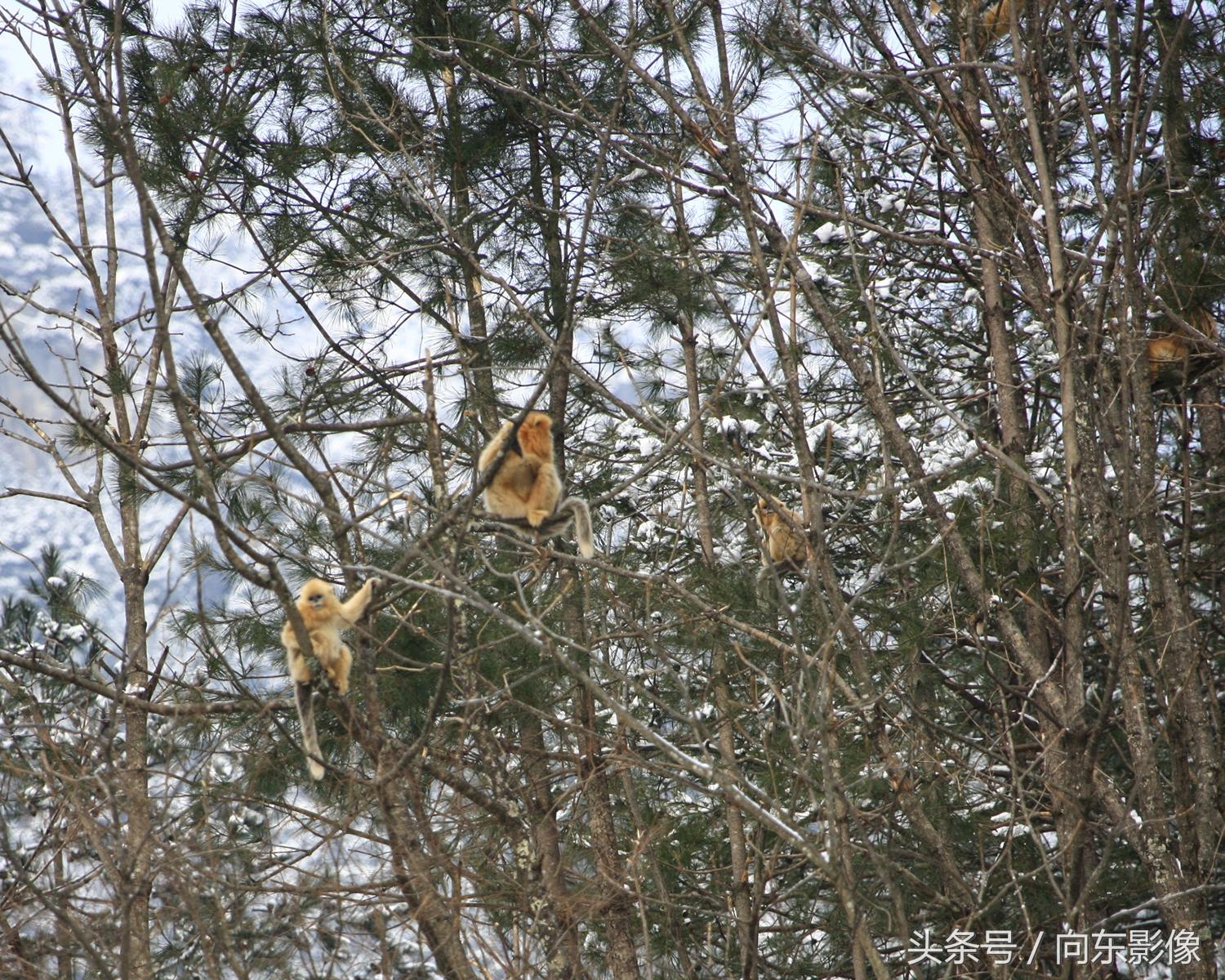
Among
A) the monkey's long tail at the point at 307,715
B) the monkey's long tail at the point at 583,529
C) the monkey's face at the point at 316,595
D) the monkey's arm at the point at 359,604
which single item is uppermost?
the monkey's long tail at the point at 583,529

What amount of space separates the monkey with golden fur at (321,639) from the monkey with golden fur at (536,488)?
0.92 meters

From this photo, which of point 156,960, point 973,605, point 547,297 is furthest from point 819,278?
point 156,960

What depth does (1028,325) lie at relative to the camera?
8.59 m

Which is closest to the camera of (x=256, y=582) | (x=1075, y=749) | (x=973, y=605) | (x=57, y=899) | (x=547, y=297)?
(x=256, y=582)

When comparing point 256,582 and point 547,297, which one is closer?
point 256,582

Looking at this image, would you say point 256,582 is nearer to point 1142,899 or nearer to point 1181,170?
point 1181,170

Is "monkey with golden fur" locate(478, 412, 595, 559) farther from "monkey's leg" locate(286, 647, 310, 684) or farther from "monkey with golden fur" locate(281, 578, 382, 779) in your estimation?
"monkey's leg" locate(286, 647, 310, 684)

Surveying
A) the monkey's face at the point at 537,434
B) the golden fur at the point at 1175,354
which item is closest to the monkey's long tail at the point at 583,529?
the monkey's face at the point at 537,434

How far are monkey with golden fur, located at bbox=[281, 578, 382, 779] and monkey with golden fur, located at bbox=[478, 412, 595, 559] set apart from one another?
0.92 meters

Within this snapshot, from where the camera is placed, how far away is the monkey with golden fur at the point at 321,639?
4742 mm

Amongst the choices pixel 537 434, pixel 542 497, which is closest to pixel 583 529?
pixel 542 497

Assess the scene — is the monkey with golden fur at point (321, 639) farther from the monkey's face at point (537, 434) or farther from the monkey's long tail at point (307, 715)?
the monkey's face at point (537, 434)

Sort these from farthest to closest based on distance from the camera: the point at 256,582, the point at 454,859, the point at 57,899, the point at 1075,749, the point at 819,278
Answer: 1. the point at 819,278
2. the point at 454,859
3. the point at 1075,749
4. the point at 57,899
5. the point at 256,582

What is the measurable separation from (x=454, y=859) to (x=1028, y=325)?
569 cm
